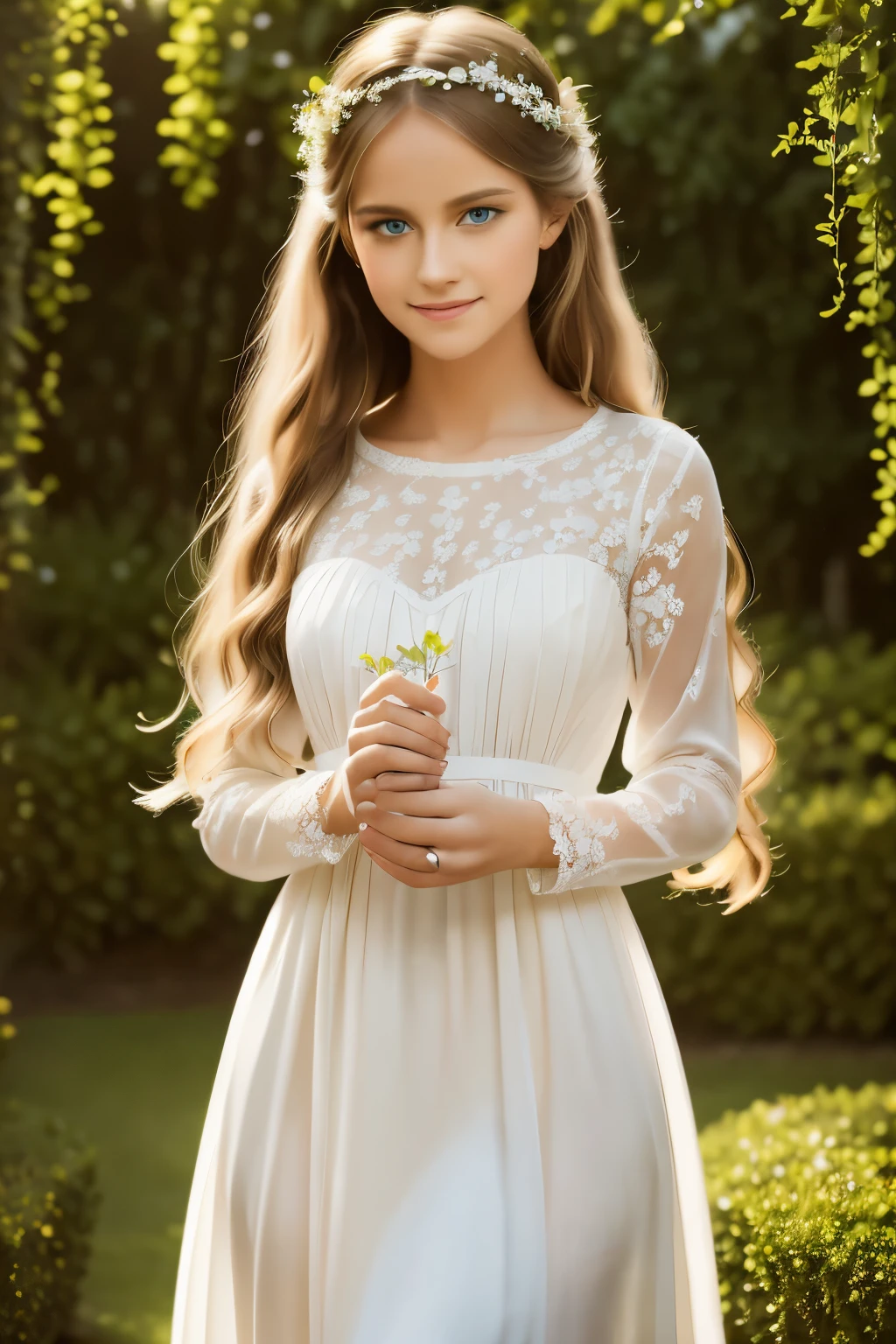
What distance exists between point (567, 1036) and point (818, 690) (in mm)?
3952

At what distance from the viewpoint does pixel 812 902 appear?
5.40 m

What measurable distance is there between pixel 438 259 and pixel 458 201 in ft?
0.27

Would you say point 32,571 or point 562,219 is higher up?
point 32,571

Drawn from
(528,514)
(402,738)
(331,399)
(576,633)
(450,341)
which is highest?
(331,399)

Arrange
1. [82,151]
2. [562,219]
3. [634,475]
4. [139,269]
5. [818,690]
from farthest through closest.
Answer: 1. [139,269]
2. [818,690]
3. [82,151]
4. [562,219]
5. [634,475]

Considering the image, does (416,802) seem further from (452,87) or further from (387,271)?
(452,87)

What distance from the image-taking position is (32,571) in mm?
5945

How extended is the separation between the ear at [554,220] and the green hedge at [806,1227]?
2218 millimetres

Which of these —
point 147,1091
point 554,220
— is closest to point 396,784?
point 554,220

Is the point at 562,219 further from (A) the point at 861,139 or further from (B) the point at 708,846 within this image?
(B) the point at 708,846

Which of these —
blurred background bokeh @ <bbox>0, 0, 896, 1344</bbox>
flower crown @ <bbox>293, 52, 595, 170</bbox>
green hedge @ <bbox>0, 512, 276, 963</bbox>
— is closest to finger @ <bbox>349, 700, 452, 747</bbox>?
flower crown @ <bbox>293, 52, 595, 170</bbox>

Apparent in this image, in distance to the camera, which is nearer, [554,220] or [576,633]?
[576,633]

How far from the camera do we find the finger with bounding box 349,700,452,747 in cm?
182

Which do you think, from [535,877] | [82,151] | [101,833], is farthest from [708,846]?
[101,833]
